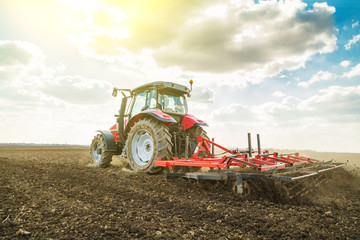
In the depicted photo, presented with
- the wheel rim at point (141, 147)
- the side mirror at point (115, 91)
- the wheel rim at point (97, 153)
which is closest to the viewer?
the wheel rim at point (141, 147)

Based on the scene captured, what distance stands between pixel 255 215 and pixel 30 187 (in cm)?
368

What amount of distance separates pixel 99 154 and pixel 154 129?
10.3ft

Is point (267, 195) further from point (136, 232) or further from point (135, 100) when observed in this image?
point (135, 100)

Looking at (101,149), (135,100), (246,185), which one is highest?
(135,100)

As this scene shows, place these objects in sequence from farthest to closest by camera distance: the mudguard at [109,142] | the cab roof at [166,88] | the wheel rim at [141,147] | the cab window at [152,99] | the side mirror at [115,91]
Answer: the side mirror at [115,91]
the mudguard at [109,142]
the cab window at [152,99]
the cab roof at [166,88]
the wheel rim at [141,147]

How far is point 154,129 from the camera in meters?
4.95

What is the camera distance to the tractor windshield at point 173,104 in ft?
18.9

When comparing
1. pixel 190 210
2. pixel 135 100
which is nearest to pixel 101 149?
pixel 135 100

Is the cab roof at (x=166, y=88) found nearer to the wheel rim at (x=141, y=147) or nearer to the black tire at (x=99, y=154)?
the wheel rim at (x=141, y=147)

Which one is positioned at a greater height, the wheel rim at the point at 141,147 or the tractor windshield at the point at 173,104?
the tractor windshield at the point at 173,104

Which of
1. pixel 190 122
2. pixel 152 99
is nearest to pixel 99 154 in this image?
pixel 152 99

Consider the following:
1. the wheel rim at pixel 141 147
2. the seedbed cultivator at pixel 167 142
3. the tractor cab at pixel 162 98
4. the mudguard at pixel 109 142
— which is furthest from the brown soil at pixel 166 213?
the mudguard at pixel 109 142

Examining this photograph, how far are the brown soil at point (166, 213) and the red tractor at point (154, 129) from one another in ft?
3.57

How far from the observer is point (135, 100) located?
257 inches
